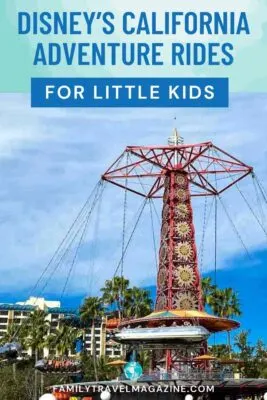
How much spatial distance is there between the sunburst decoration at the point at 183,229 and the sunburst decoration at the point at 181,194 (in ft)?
8.73

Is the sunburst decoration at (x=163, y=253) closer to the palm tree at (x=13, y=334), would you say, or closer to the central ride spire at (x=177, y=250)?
the central ride spire at (x=177, y=250)

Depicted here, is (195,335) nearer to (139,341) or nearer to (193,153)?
(139,341)

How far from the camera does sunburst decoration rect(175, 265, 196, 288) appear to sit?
251 feet

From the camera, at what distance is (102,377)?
319 ft

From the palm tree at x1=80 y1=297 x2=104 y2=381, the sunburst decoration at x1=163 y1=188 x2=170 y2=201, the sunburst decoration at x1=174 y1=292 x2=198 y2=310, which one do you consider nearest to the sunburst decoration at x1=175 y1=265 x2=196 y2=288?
the sunburst decoration at x1=174 y1=292 x2=198 y2=310

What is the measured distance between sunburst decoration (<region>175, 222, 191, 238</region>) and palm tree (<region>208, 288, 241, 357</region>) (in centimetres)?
1892

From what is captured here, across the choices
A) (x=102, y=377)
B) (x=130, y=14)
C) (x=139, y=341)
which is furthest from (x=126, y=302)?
(x=130, y=14)

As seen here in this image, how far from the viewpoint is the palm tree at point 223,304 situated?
9575 cm

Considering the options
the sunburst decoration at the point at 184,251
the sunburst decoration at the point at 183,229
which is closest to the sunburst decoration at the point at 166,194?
the sunburst decoration at the point at 183,229

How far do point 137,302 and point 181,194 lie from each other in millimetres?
24257

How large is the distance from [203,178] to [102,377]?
3156cm

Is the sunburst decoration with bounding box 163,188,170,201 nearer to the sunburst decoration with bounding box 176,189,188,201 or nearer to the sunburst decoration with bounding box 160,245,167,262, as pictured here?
the sunburst decoration with bounding box 176,189,188,201

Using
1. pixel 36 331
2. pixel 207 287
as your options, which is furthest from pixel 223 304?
pixel 36 331

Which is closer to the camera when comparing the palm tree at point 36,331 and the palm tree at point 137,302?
the palm tree at point 137,302
